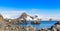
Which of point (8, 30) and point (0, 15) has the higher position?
point (0, 15)

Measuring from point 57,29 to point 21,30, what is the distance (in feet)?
14.0

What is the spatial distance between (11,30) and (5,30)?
2.73 feet

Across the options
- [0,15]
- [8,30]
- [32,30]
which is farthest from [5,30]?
[0,15]

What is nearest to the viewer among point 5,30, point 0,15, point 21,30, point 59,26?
point 5,30

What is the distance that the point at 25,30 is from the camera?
75.0ft

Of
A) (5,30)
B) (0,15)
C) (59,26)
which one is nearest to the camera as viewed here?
(5,30)

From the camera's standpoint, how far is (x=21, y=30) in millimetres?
22594

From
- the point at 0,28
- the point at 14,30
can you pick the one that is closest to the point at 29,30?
the point at 14,30

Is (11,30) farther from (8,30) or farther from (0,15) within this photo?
(0,15)

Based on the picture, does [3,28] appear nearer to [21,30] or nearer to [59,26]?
[21,30]

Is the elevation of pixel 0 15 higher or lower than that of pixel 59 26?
higher

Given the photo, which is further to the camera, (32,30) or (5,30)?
(32,30)

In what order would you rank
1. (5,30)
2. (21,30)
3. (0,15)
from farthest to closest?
(0,15), (21,30), (5,30)

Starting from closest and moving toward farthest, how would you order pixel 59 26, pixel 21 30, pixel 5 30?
pixel 5 30
pixel 21 30
pixel 59 26
